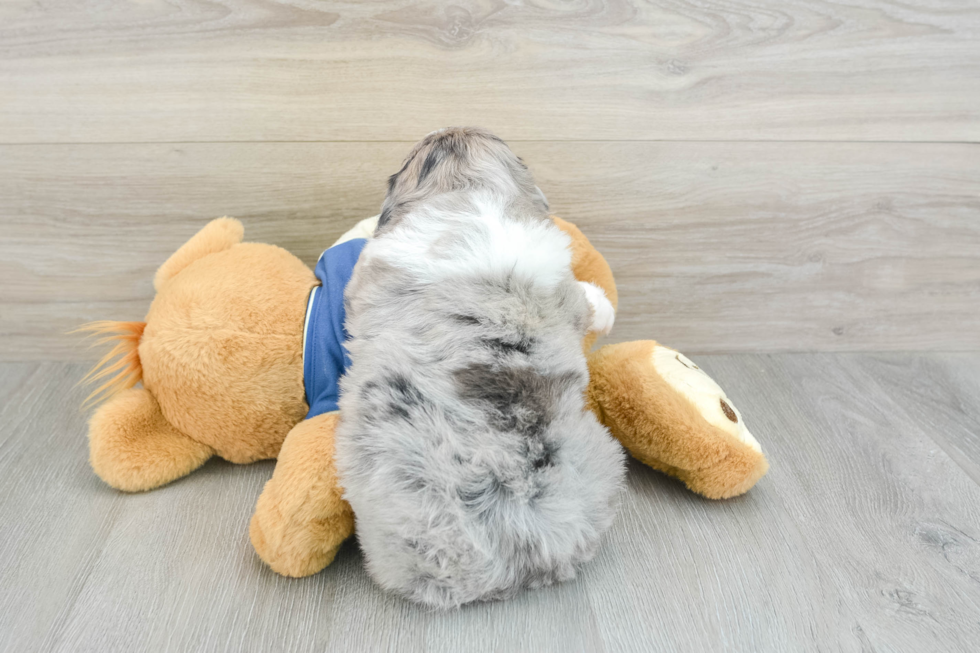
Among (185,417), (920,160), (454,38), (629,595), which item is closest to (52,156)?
(185,417)

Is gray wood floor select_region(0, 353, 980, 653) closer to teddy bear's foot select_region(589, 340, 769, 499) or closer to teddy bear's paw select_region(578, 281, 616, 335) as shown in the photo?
teddy bear's foot select_region(589, 340, 769, 499)

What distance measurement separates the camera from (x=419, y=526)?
62cm

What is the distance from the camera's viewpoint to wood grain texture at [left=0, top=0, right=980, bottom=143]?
94 centimetres

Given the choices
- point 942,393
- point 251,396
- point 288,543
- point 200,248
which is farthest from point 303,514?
point 942,393

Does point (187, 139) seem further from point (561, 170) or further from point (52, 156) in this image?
point (561, 170)

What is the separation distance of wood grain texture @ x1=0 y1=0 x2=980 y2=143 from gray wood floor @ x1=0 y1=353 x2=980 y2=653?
476mm

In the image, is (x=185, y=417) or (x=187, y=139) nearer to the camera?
(x=185, y=417)

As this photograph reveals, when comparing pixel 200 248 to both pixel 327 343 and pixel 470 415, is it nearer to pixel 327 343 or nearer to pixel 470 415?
pixel 327 343

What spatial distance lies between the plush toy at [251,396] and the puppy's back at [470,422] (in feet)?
0.46

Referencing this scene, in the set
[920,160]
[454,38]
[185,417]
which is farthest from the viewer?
[920,160]

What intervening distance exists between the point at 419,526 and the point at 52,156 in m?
0.83

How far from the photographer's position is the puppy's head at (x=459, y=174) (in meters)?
0.75

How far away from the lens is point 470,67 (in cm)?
97

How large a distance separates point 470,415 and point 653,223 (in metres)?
0.59
